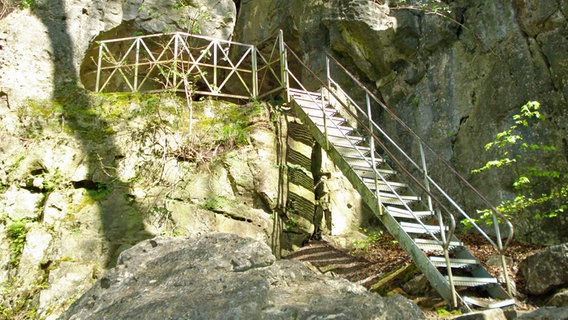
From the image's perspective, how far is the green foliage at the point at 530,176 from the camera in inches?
267

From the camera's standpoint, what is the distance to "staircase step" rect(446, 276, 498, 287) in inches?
208

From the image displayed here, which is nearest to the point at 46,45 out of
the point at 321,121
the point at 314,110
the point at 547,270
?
the point at 314,110

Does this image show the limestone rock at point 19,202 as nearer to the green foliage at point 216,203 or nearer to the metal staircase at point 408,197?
the green foliage at point 216,203

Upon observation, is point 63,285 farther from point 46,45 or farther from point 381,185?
point 46,45

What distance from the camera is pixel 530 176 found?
285 inches

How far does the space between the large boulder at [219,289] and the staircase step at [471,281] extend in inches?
109

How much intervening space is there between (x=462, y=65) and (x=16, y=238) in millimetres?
8006

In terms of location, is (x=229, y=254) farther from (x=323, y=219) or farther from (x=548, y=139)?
(x=548, y=139)

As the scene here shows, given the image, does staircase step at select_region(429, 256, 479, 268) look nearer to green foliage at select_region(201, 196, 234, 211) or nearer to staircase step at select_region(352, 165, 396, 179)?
staircase step at select_region(352, 165, 396, 179)

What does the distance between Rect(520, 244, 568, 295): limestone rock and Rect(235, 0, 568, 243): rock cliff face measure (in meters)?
1.80

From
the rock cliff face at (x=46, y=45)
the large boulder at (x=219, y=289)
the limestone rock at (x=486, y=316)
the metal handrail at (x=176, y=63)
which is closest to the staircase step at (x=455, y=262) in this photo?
the limestone rock at (x=486, y=316)

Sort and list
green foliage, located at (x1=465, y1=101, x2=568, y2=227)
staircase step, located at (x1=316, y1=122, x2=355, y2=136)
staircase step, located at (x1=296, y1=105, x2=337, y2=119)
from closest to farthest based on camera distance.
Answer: green foliage, located at (x1=465, y1=101, x2=568, y2=227) < staircase step, located at (x1=316, y1=122, x2=355, y2=136) < staircase step, located at (x1=296, y1=105, x2=337, y2=119)

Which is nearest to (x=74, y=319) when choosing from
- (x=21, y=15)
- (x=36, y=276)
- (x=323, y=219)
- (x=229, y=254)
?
(x=229, y=254)

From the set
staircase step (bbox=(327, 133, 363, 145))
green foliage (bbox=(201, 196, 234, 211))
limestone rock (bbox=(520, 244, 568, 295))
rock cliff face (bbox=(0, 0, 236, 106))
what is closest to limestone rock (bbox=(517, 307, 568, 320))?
limestone rock (bbox=(520, 244, 568, 295))
